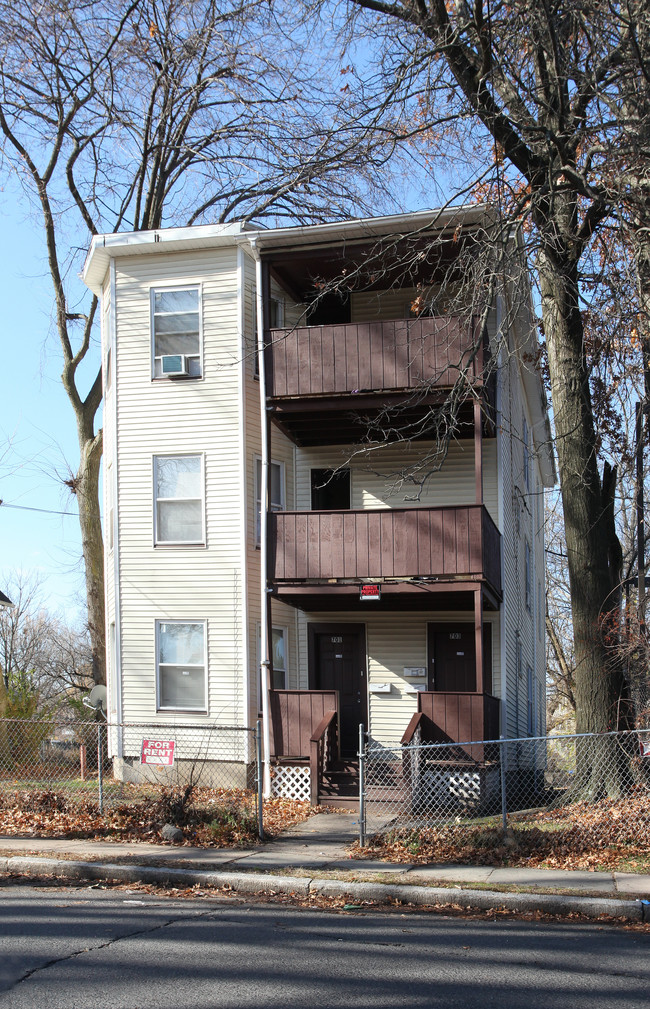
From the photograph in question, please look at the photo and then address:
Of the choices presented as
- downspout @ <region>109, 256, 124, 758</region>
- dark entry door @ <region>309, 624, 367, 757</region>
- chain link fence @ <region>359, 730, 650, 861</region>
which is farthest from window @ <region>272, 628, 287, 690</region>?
downspout @ <region>109, 256, 124, 758</region>

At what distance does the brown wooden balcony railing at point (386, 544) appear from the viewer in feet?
50.0

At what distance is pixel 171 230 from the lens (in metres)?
18.0

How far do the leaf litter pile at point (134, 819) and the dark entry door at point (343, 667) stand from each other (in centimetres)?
447

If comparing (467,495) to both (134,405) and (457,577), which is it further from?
(134,405)

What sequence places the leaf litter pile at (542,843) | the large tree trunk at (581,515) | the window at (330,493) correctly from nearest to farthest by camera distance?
the leaf litter pile at (542,843)
the large tree trunk at (581,515)
the window at (330,493)

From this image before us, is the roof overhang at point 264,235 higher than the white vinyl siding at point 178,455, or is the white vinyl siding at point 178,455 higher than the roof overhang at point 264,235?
the roof overhang at point 264,235

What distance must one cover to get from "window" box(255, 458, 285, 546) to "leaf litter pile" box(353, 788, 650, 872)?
25.5 ft

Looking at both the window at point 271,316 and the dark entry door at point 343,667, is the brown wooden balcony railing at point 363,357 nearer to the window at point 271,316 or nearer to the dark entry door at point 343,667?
the window at point 271,316

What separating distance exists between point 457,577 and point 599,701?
362 centimetres

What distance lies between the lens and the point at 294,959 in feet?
21.3

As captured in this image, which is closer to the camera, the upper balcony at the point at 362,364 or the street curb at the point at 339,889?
the street curb at the point at 339,889

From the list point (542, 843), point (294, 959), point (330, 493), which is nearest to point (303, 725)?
point (330, 493)

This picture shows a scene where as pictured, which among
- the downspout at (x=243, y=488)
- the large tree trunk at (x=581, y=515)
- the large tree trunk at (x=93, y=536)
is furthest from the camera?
the large tree trunk at (x=93, y=536)

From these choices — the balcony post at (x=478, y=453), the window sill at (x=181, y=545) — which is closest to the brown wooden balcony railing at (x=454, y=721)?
the balcony post at (x=478, y=453)
